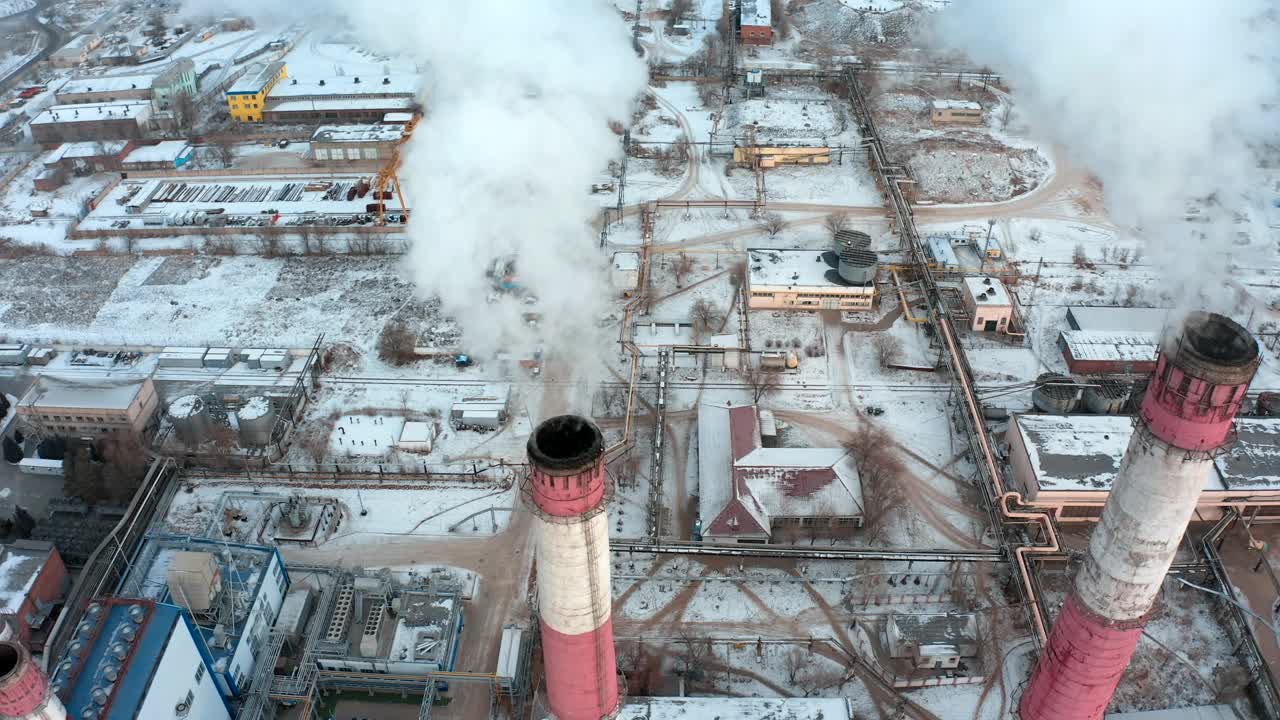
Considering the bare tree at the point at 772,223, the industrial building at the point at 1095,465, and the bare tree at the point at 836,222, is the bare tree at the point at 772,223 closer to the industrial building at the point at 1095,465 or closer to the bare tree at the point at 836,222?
the bare tree at the point at 836,222

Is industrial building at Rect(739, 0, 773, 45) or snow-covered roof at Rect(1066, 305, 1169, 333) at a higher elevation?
industrial building at Rect(739, 0, 773, 45)

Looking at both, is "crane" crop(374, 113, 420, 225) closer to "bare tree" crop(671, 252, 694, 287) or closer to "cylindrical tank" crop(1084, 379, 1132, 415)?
"bare tree" crop(671, 252, 694, 287)

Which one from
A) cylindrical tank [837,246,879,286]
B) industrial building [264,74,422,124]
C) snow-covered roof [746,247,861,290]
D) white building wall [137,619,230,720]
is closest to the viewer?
white building wall [137,619,230,720]

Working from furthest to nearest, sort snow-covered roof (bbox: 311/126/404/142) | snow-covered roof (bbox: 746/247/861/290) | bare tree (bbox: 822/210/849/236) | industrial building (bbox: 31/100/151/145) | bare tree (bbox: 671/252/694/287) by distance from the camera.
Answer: industrial building (bbox: 31/100/151/145)
snow-covered roof (bbox: 311/126/404/142)
bare tree (bbox: 822/210/849/236)
bare tree (bbox: 671/252/694/287)
snow-covered roof (bbox: 746/247/861/290)

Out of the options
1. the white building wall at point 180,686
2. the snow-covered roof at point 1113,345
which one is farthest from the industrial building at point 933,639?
the white building wall at point 180,686

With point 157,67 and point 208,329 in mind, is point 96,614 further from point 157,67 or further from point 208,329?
point 157,67

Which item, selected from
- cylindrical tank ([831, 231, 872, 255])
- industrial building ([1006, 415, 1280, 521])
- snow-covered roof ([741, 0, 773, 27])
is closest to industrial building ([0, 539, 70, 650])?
industrial building ([1006, 415, 1280, 521])
